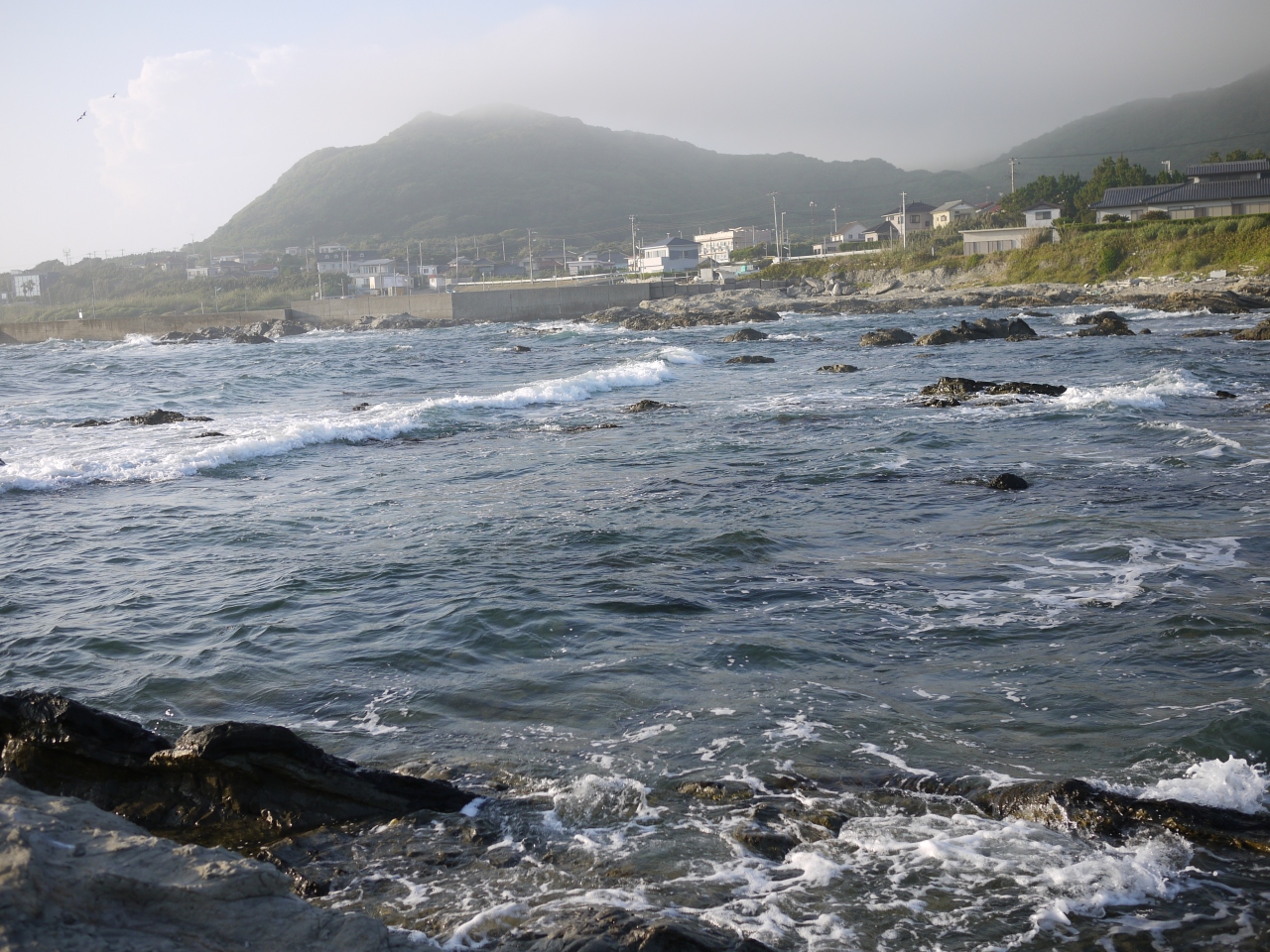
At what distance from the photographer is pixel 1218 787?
453 centimetres

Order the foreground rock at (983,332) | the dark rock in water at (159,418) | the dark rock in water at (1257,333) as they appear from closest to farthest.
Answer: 1. the dark rock in water at (159,418)
2. the dark rock in water at (1257,333)
3. the foreground rock at (983,332)

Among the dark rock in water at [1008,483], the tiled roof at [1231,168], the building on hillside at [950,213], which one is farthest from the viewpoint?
the building on hillside at [950,213]

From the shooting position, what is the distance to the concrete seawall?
69.5 metres

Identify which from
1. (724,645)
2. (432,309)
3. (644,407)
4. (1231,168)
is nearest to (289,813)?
(724,645)

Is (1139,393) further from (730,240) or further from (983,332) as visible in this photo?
(730,240)

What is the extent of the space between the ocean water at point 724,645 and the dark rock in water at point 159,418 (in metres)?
3.98

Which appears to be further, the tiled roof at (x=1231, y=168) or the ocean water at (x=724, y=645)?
the tiled roof at (x=1231, y=168)

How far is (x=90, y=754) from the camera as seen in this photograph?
4457 mm

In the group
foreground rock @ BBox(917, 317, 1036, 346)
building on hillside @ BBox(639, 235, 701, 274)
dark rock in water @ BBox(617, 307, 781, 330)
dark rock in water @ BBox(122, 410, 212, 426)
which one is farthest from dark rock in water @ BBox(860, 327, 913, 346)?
building on hillside @ BBox(639, 235, 701, 274)

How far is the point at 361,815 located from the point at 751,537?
5.68 m

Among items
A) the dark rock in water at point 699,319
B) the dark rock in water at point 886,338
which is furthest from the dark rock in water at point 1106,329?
the dark rock in water at point 699,319

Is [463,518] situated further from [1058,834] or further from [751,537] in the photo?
[1058,834]

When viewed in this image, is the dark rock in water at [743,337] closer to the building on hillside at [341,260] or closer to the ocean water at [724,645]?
the ocean water at [724,645]

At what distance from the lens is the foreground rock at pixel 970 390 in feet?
62.6
